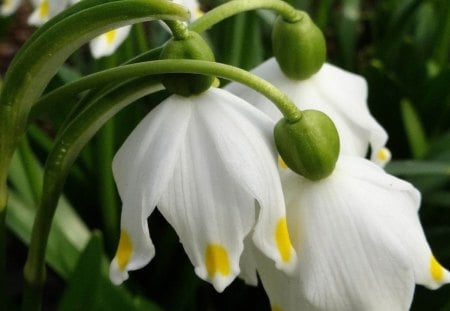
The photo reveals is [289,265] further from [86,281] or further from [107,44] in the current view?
[107,44]

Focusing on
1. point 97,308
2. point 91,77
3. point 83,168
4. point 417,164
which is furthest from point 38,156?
point 91,77

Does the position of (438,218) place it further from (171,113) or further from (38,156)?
(171,113)

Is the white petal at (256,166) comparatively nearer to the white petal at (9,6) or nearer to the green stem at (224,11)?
the green stem at (224,11)

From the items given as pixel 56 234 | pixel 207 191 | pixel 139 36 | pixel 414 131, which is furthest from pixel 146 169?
pixel 414 131

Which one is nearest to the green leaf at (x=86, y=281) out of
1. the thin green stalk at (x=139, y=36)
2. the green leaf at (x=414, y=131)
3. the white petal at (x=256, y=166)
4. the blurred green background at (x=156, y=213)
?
the blurred green background at (x=156, y=213)

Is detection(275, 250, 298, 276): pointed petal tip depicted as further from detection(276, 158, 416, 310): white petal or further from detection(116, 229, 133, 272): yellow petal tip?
detection(116, 229, 133, 272): yellow petal tip
